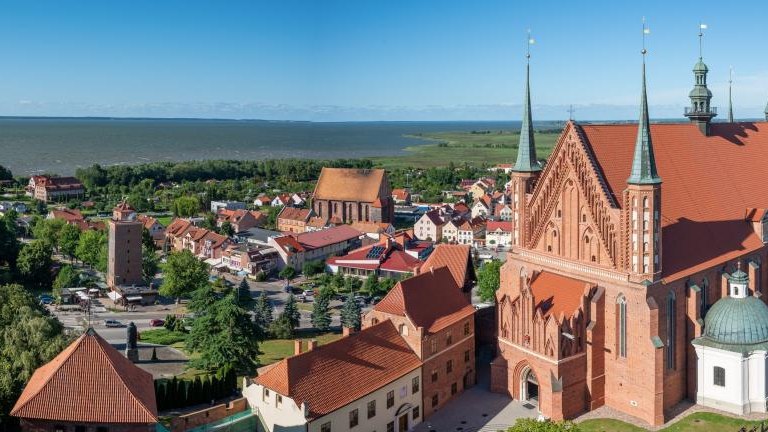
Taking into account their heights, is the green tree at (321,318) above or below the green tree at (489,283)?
below

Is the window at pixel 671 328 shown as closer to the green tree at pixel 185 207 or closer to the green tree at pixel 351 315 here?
the green tree at pixel 351 315

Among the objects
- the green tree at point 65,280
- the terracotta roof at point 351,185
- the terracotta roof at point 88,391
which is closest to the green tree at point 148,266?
the green tree at point 65,280

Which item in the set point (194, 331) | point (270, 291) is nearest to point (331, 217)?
point (270, 291)

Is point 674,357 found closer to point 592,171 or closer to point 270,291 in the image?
point 592,171

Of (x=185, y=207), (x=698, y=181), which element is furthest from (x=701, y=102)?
(x=185, y=207)

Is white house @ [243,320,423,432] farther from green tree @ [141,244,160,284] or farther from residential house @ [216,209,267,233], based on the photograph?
residential house @ [216,209,267,233]

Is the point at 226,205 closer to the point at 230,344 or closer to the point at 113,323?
the point at 113,323
